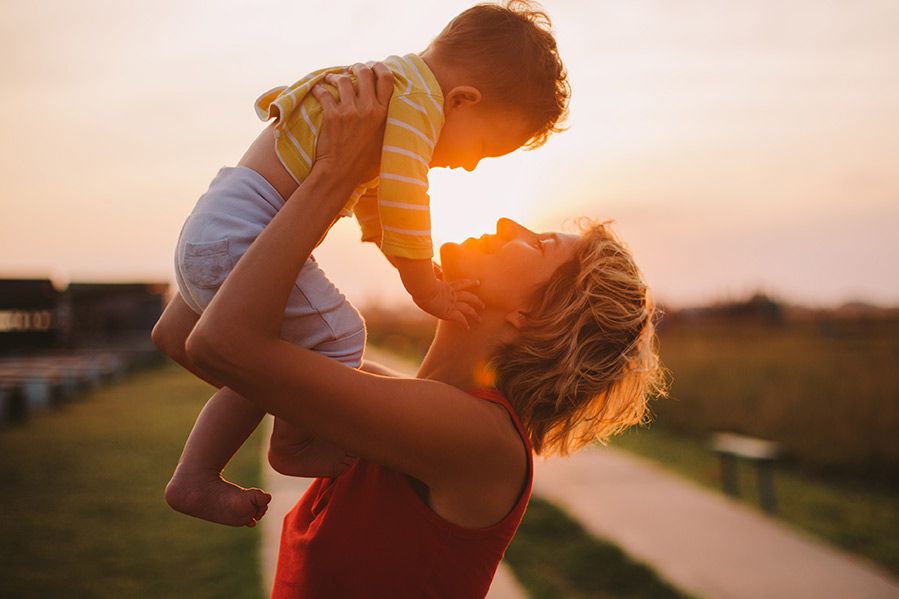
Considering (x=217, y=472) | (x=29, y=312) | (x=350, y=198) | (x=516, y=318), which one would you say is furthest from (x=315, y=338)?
(x=29, y=312)

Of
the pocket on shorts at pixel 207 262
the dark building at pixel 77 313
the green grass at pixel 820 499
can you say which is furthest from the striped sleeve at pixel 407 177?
the dark building at pixel 77 313

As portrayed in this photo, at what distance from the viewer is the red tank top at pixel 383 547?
5.48ft

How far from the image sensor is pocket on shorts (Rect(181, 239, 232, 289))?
1.65 m

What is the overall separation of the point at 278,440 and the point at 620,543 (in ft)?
16.3

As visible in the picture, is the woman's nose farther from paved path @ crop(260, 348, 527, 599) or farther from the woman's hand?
paved path @ crop(260, 348, 527, 599)

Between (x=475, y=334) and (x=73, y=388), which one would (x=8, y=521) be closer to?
(x=475, y=334)

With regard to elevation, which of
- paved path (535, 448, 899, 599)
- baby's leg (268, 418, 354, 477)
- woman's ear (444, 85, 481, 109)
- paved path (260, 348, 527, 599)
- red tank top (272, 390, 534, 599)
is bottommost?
paved path (535, 448, 899, 599)

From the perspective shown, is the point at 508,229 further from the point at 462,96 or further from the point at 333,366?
the point at 333,366

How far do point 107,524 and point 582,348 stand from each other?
6.11 meters

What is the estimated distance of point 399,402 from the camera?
1616mm

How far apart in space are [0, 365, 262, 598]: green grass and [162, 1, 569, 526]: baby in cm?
349

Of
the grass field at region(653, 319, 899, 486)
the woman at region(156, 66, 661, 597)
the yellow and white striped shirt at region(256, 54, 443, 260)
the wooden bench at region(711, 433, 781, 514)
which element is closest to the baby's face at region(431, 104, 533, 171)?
the yellow and white striped shirt at region(256, 54, 443, 260)

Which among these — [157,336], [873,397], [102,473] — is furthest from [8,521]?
[873,397]

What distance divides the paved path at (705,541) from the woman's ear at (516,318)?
3.87 m
